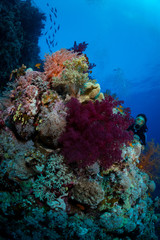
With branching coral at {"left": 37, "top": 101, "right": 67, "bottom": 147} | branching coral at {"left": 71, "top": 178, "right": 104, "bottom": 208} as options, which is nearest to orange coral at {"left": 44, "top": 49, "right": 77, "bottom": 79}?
branching coral at {"left": 37, "top": 101, "right": 67, "bottom": 147}

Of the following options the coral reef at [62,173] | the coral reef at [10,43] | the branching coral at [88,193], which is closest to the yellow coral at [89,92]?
the coral reef at [62,173]

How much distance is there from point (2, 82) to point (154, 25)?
261 feet

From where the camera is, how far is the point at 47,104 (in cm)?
365

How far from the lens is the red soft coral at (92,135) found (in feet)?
8.79

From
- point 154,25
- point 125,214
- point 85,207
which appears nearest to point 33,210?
point 85,207

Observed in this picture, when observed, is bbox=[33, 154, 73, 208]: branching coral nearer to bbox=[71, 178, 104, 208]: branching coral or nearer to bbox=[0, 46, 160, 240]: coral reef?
bbox=[0, 46, 160, 240]: coral reef

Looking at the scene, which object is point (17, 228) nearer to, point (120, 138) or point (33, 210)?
point (33, 210)

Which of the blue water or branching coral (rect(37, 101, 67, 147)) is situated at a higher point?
the blue water

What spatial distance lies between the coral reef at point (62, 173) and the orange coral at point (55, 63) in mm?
895

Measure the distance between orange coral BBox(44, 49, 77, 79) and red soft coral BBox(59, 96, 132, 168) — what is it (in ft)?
5.61

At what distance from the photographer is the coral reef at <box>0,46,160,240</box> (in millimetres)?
2689

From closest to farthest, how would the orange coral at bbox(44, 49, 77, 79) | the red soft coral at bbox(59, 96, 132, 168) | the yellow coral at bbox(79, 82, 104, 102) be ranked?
the red soft coral at bbox(59, 96, 132, 168), the yellow coral at bbox(79, 82, 104, 102), the orange coral at bbox(44, 49, 77, 79)

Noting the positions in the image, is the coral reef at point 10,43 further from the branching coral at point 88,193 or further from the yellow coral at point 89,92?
the branching coral at point 88,193

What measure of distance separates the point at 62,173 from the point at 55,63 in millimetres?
3420
